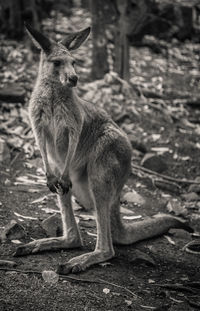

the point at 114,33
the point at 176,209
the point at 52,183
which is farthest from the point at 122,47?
the point at 52,183

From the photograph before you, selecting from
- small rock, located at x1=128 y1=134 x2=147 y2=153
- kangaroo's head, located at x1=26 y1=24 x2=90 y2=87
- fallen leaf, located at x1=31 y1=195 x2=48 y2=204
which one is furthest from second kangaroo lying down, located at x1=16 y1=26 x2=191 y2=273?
small rock, located at x1=128 y1=134 x2=147 y2=153

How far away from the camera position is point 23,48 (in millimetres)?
10633

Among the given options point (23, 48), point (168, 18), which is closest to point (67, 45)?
point (23, 48)

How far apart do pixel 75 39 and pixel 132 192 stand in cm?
265

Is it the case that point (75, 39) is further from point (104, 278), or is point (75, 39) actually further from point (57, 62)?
point (104, 278)

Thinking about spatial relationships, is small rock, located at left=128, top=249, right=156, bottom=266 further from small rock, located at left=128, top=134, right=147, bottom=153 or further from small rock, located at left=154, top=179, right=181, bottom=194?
small rock, located at left=128, top=134, right=147, bottom=153

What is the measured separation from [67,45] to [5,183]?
2.28 metres

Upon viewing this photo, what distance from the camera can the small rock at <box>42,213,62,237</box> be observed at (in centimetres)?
532

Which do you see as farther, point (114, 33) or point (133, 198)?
point (114, 33)

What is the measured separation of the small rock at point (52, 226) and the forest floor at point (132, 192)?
6cm

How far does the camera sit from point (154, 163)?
752 centimetres

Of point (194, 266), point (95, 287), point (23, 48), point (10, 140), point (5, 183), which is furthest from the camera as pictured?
point (23, 48)

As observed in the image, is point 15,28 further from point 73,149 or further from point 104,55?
point 73,149

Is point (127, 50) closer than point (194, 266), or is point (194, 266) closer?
point (194, 266)
